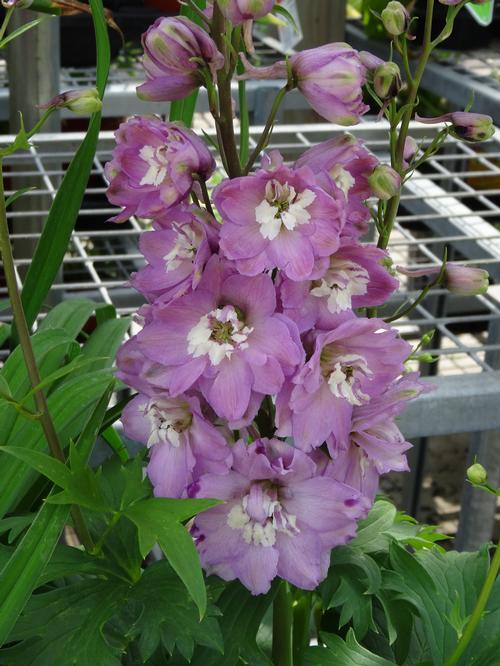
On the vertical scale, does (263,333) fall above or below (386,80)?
below

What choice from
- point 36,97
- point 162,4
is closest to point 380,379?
point 36,97

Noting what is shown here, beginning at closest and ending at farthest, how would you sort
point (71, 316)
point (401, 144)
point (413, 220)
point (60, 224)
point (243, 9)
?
point (243, 9), point (401, 144), point (60, 224), point (71, 316), point (413, 220)

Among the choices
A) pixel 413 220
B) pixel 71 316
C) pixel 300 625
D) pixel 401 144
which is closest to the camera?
pixel 401 144

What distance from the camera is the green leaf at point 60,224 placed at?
2.84 ft

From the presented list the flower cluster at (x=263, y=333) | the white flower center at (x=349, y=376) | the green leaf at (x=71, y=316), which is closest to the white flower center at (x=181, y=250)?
the flower cluster at (x=263, y=333)

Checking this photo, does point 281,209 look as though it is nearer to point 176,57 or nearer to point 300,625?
point 176,57

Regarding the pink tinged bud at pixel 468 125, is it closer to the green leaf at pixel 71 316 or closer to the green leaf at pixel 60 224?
the green leaf at pixel 60 224

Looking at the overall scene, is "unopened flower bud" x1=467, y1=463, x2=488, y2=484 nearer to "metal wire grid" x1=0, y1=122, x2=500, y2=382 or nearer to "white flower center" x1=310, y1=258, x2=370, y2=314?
"white flower center" x1=310, y1=258, x2=370, y2=314

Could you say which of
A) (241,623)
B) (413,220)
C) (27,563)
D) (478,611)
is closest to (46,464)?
(27,563)

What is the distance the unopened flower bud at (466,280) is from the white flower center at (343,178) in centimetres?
10

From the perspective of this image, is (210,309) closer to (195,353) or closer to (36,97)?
(195,353)

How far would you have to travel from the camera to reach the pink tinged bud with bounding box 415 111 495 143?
636 millimetres

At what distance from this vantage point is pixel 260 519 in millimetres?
609

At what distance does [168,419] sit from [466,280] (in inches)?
8.2
